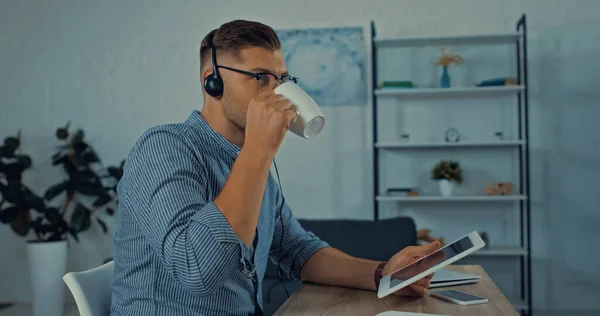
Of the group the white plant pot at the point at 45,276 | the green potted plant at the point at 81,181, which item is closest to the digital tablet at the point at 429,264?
the white plant pot at the point at 45,276

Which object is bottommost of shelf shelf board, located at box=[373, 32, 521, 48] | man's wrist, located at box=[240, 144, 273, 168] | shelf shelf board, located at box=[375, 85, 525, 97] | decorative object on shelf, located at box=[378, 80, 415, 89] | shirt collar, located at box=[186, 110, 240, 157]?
man's wrist, located at box=[240, 144, 273, 168]

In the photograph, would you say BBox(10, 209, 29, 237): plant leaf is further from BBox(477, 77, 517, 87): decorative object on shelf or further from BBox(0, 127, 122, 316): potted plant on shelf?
BBox(477, 77, 517, 87): decorative object on shelf

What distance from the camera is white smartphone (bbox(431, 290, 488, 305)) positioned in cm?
124

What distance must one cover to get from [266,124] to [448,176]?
9.48 ft

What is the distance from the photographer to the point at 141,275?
1163 millimetres

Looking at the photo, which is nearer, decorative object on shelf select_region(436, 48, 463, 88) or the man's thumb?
the man's thumb

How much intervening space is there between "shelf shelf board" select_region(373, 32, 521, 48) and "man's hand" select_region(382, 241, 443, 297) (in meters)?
2.62

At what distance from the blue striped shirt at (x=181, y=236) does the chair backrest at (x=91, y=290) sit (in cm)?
7

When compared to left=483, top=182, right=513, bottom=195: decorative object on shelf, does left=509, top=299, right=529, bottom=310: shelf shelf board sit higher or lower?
lower

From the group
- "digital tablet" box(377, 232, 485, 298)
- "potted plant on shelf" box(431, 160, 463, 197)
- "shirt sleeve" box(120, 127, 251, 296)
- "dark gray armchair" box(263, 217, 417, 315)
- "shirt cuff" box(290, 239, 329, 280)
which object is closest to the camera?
"shirt sleeve" box(120, 127, 251, 296)

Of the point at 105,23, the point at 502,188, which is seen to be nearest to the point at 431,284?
the point at 502,188

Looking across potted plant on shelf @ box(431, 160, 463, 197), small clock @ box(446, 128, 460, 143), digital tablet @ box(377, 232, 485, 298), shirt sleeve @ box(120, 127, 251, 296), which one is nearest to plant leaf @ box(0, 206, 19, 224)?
potted plant on shelf @ box(431, 160, 463, 197)

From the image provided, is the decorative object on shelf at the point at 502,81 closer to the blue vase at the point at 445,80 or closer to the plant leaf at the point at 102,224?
the blue vase at the point at 445,80

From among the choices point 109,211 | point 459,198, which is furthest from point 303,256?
point 109,211
